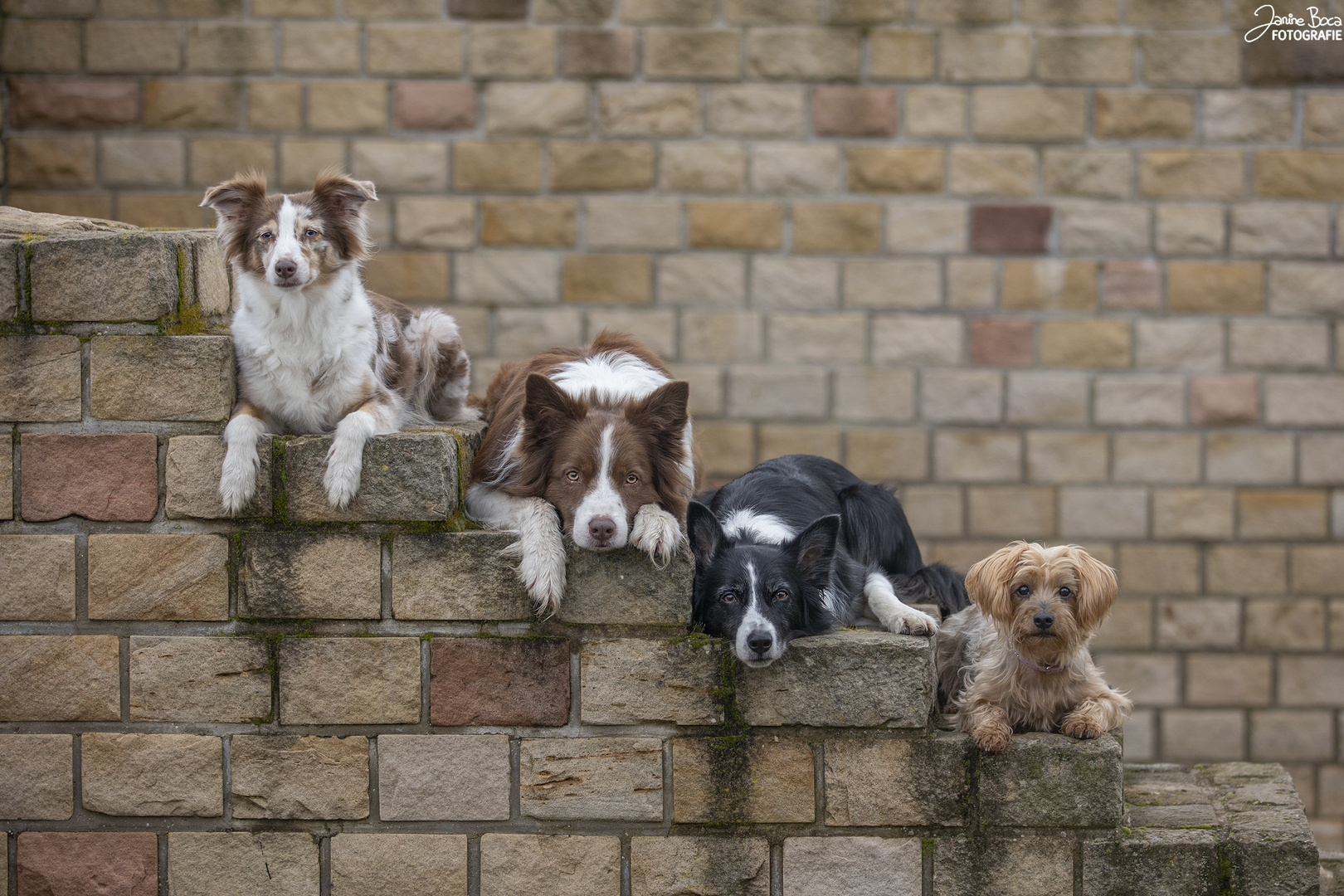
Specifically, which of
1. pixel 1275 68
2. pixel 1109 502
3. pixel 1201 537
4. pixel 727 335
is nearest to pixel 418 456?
pixel 727 335

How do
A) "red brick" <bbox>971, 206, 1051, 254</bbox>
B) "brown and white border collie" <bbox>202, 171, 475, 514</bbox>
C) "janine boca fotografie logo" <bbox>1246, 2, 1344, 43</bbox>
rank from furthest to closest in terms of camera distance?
"red brick" <bbox>971, 206, 1051, 254</bbox> → "janine boca fotografie logo" <bbox>1246, 2, 1344, 43</bbox> → "brown and white border collie" <bbox>202, 171, 475, 514</bbox>

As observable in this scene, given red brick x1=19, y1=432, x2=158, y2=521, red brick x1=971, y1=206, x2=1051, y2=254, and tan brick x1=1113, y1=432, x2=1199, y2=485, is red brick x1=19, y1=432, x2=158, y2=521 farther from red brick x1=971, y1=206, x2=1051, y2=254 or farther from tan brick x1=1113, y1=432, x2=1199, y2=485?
tan brick x1=1113, y1=432, x2=1199, y2=485

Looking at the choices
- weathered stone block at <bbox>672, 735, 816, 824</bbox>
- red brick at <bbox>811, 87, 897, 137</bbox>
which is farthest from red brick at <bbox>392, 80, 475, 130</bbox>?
weathered stone block at <bbox>672, 735, 816, 824</bbox>

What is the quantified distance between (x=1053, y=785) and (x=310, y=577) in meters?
2.27

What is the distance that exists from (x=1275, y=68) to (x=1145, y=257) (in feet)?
3.70

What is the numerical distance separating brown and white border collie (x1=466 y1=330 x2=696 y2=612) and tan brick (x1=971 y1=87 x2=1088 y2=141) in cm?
308

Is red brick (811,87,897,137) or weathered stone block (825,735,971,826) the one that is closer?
weathered stone block (825,735,971,826)

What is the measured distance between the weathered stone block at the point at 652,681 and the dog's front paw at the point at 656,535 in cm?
27

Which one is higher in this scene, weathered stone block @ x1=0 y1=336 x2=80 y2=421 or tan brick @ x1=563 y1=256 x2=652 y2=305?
tan brick @ x1=563 y1=256 x2=652 y2=305

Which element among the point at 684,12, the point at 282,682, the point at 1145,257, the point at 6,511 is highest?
the point at 684,12

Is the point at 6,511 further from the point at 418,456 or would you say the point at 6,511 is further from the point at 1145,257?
the point at 1145,257

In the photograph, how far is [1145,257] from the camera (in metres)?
5.91

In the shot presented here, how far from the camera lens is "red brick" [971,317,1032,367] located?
5.95m

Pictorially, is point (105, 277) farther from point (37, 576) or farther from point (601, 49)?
point (601, 49)
